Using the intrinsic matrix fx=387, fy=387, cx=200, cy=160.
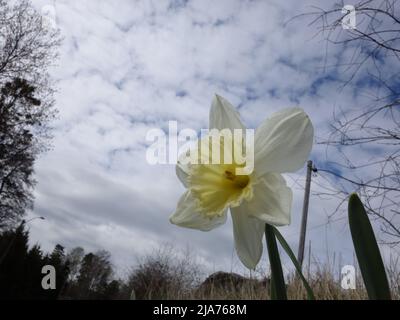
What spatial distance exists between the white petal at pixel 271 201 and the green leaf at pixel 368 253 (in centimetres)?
9

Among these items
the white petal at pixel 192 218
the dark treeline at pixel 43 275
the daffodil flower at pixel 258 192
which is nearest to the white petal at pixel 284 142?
the daffodil flower at pixel 258 192

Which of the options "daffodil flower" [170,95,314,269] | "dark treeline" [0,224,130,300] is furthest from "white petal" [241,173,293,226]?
"dark treeline" [0,224,130,300]

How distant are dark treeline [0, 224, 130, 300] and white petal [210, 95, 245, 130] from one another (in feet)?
51.1

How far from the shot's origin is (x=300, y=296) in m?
2.80

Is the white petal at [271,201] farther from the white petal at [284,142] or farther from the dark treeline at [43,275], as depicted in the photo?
the dark treeline at [43,275]

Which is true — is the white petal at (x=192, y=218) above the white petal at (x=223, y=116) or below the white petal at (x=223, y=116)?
below

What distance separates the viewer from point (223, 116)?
71cm

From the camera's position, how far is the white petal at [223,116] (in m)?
0.69

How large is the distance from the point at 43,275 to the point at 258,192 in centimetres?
2067

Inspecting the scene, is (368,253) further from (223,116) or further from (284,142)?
A: (223,116)
